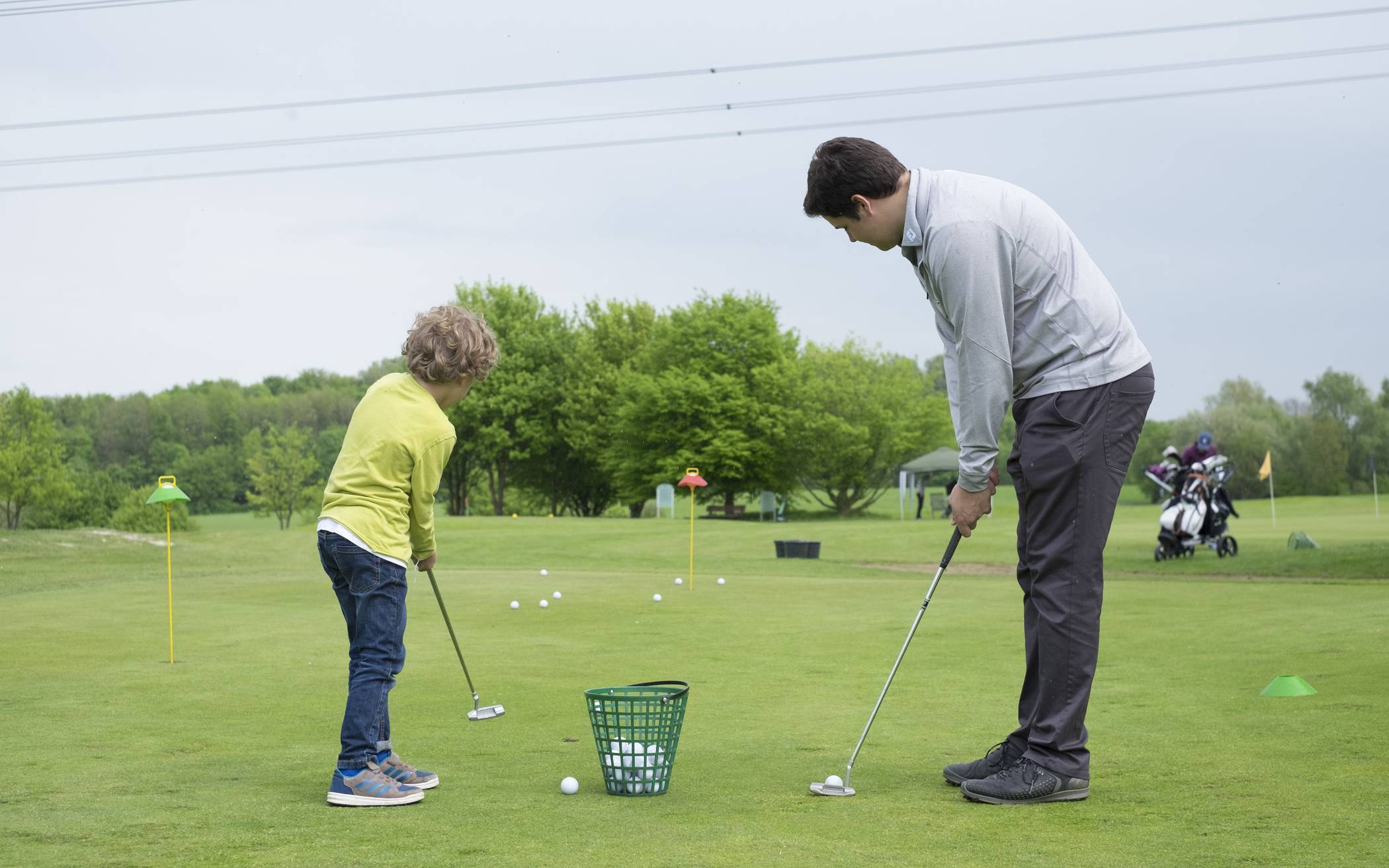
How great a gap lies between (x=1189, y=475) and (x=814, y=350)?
46.7m

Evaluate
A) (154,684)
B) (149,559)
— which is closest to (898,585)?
(154,684)

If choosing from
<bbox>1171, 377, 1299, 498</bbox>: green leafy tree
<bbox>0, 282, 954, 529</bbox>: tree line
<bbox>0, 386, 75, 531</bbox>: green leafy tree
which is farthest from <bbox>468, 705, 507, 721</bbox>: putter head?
<bbox>1171, 377, 1299, 498</bbox>: green leafy tree

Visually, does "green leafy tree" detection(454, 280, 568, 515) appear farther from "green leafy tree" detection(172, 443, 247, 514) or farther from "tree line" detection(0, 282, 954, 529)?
"green leafy tree" detection(172, 443, 247, 514)

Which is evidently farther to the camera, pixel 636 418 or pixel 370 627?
pixel 636 418

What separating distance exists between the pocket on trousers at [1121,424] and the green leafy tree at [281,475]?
75.0 m

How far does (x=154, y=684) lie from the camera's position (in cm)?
731

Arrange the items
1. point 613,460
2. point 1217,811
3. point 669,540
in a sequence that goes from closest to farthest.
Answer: point 1217,811 → point 669,540 → point 613,460

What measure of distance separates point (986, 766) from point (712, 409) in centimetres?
5649

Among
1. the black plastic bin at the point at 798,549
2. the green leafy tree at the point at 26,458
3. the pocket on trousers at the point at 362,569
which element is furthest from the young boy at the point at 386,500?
the green leafy tree at the point at 26,458

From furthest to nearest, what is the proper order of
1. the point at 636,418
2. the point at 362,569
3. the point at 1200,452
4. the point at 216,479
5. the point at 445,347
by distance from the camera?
the point at 216,479 → the point at 636,418 → the point at 1200,452 → the point at 445,347 → the point at 362,569

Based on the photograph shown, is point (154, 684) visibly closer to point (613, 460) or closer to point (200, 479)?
point (613, 460)

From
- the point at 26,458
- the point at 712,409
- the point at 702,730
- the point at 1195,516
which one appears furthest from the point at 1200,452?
the point at 712,409

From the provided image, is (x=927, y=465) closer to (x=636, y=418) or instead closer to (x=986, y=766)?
(x=636, y=418)

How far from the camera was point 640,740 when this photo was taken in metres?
4.21
